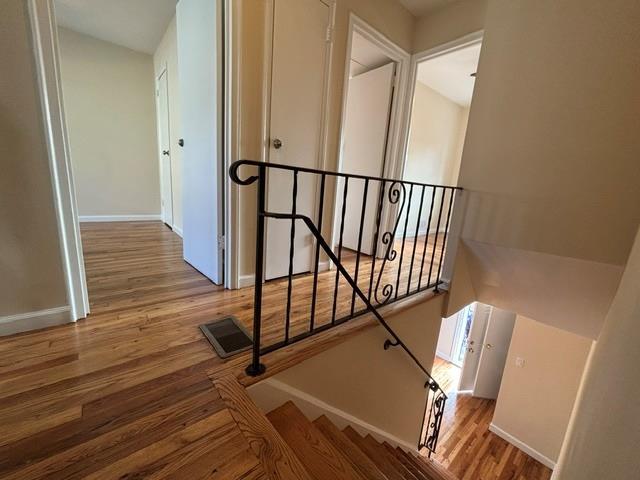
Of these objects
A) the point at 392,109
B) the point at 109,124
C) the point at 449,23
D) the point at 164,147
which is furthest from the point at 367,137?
the point at 109,124

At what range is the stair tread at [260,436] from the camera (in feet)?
2.62

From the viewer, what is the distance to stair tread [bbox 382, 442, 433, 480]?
1864mm

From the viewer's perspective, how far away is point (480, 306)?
192 inches

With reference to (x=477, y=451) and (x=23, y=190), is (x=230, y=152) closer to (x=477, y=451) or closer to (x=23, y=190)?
(x=23, y=190)

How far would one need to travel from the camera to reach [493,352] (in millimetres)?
4840

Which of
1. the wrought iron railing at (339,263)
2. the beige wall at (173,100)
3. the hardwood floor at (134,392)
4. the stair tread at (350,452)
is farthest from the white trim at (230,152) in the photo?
the beige wall at (173,100)

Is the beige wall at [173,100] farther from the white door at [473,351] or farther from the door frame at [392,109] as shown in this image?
the white door at [473,351]

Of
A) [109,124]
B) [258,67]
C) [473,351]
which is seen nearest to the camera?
[258,67]

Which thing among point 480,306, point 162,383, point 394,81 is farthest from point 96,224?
point 480,306

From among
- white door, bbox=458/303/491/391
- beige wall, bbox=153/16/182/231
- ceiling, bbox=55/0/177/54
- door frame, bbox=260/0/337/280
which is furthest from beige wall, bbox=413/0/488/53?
white door, bbox=458/303/491/391

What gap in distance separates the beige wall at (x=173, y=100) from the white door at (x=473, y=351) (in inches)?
215

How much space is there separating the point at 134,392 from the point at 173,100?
3445 millimetres

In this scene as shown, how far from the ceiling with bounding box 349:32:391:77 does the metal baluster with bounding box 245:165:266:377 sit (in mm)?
2373

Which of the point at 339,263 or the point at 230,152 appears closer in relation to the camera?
the point at 339,263
